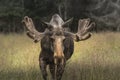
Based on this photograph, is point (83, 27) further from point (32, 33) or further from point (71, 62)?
point (71, 62)

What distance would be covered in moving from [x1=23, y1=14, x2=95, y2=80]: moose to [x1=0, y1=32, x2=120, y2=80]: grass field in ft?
4.06

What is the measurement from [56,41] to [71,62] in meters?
4.39

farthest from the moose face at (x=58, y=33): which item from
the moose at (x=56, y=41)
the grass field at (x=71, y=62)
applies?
the grass field at (x=71, y=62)

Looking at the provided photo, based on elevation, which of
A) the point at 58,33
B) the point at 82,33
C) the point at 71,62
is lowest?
the point at 71,62

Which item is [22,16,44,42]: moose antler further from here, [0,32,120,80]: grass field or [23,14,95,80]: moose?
[0,32,120,80]: grass field

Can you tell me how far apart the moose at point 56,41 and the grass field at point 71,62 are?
4.06 ft

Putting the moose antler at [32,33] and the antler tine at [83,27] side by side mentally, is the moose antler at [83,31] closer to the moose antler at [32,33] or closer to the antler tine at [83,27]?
the antler tine at [83,27]

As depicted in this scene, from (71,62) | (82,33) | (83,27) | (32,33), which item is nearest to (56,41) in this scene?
(32,33)

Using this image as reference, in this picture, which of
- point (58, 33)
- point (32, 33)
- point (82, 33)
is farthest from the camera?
point (82, 33)

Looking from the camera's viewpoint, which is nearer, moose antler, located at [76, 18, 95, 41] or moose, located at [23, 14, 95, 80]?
moose, located at [23, 14, 95, 80]

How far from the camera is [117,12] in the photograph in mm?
27672

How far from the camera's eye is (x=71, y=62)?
11852mm

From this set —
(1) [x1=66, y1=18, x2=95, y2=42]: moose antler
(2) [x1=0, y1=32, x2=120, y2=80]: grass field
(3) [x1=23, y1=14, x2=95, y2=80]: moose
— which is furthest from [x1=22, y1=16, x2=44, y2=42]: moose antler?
(2) [x1=0, y1=32, x2=120, y2=80]: grass field

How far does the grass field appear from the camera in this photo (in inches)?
389
